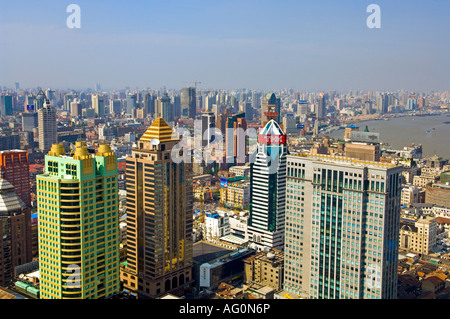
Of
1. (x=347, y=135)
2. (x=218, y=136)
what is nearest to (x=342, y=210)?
(x=218, y=136)

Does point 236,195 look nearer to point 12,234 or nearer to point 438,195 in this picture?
point 438,195

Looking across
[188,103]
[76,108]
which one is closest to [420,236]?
[188,103]

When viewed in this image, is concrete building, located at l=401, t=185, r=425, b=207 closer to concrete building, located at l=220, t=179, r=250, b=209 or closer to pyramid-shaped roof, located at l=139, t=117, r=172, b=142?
concrete building, located at l=220, t=179, r=250, b=209

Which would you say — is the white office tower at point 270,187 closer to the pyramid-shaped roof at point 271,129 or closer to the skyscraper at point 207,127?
the pyramid-shaped roof at point 271,129

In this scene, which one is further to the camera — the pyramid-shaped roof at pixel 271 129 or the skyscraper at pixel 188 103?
the skyscraper at pixel 188 103

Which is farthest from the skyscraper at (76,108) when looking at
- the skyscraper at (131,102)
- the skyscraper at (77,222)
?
the skyscraper at (77,222)

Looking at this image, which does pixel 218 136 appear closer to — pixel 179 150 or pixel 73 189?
pixel 179 150
